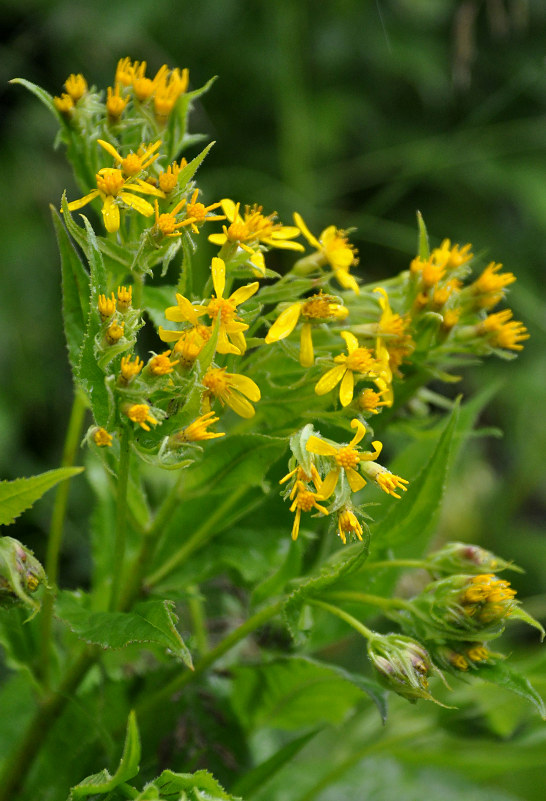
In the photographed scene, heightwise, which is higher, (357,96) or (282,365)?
(357,96)

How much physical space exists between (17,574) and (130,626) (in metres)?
0.13

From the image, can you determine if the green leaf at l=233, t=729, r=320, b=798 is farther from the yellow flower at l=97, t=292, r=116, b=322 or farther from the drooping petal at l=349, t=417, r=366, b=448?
the yellow flower at l=97, t=292, r=116, b=322

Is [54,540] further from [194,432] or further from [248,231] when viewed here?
[248,231]

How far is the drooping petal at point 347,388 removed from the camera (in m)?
0.86

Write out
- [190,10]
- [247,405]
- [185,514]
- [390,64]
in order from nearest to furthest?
[247,405]
[185,514]
[190,10]
[390,64]

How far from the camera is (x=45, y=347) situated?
271 centimetres

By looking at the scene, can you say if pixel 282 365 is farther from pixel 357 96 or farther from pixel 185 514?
pixel 357 96

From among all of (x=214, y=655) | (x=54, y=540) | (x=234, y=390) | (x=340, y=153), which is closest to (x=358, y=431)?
(x=234, y=390)

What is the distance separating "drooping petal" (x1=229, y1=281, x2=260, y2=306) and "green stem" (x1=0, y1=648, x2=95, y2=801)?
19.8 inches

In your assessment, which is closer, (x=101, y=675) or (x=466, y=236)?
(x=101, y=675)

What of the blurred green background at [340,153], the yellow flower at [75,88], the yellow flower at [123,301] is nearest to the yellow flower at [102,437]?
the yellow flower at [123,301]

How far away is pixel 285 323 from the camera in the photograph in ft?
2.91

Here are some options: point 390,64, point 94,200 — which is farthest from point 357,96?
point 94,200

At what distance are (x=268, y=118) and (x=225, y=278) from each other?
2.73 meters
